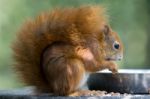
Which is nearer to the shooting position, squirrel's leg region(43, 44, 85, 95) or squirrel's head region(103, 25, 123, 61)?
squirrel's leg region(43, 44, 85, 95)

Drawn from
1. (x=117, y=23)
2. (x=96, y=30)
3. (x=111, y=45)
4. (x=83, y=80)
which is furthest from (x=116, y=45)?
(x=117, y=23)

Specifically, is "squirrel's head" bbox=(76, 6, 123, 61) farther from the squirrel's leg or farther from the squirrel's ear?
the squirrel's leg

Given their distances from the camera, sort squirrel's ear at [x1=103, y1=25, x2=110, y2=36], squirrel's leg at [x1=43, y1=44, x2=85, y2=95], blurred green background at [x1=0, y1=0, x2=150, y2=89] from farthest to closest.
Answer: blurred green background at [x1=0, y1=0, x2=150, y2=89], squirrel's ear at [x1=103, y1=25, x2=110, y2=36], squirrel's leg at [x1=43, y1=44, x2=85, y2=95]

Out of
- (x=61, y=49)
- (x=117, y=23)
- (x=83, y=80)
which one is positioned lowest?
(x=83, y=80)

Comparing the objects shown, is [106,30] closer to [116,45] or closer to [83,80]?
[116,45]

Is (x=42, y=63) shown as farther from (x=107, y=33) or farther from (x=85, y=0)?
(x=85, y=0)

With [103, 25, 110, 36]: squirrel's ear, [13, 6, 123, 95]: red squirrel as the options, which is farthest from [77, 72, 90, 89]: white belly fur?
[103, 25, 110, 36]: squirrel's ear

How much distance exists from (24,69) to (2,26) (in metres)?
3.12

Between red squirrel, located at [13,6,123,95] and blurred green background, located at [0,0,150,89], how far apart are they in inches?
106

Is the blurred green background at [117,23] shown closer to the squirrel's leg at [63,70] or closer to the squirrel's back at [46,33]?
the squirrel's back at [46,33]

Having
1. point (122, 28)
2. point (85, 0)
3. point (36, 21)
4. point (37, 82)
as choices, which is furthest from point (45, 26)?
point (122, 28)

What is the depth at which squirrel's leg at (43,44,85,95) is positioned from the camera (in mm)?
3270

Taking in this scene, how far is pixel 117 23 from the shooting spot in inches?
274

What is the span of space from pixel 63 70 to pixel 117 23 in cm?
373
